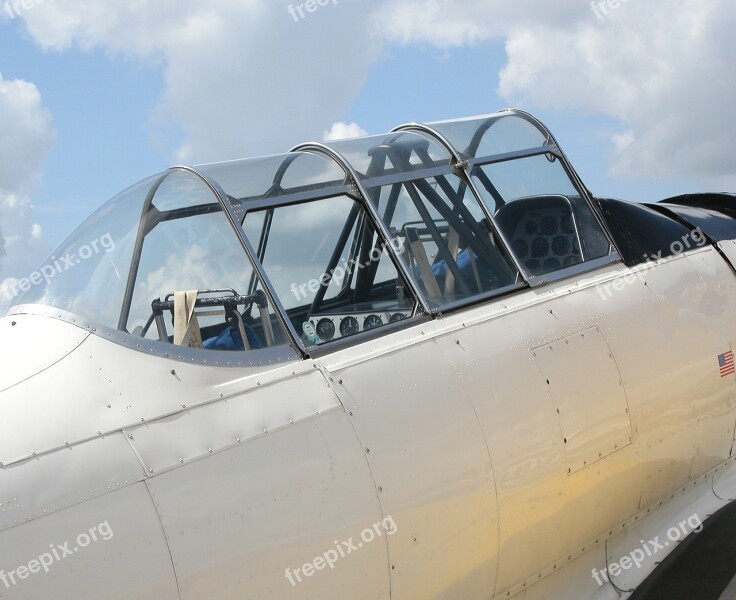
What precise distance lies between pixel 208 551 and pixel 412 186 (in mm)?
2496

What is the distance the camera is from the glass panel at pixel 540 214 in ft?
16.9

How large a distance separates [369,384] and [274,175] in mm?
1263

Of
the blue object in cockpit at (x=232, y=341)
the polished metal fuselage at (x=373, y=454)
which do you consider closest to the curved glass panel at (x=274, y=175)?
the blue object in cockpit at (x=232, y=341)

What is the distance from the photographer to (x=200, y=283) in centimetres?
383

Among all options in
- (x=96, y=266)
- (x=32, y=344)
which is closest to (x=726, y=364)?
(x=96, y=266)

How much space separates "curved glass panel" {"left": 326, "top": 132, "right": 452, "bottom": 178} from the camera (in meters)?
4.70

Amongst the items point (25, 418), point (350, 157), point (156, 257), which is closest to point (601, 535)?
point (350, 157)

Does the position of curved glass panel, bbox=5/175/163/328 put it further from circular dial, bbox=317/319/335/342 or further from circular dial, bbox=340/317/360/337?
circular dial, bbox=340/317/360/337

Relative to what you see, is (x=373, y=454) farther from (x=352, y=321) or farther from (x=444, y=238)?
(x=444, y=238)

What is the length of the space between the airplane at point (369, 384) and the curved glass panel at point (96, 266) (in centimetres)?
2

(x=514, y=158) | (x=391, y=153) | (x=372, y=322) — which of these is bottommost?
(x=372, y=322)

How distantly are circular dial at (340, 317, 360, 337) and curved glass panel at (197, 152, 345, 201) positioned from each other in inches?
28.2

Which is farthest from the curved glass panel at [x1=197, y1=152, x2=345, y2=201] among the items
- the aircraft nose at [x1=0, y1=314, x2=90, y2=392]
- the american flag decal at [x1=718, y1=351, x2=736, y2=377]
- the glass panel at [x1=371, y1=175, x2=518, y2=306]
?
the american flag decal at [x1=718, y1=351, x2=736, y2=377]

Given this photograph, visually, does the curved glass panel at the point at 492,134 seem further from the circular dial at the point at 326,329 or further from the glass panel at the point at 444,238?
the circular dial at the point at 326,329
